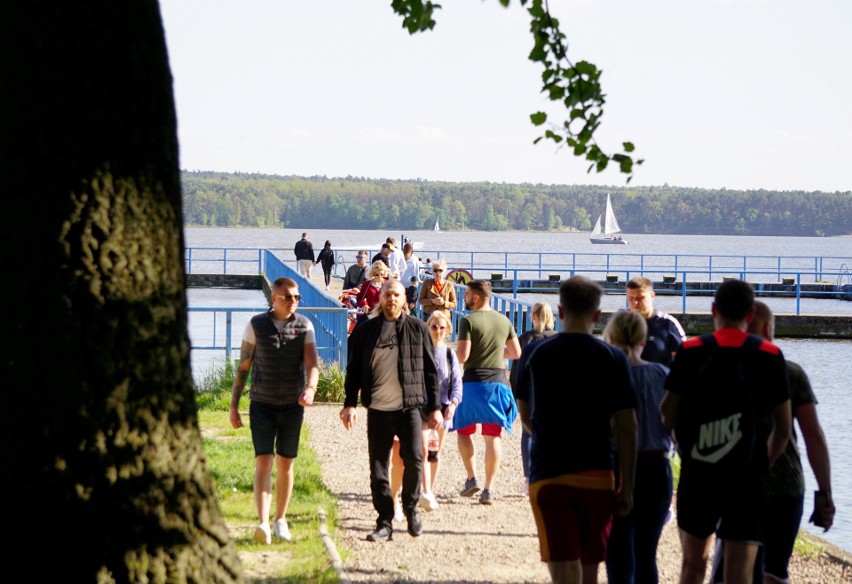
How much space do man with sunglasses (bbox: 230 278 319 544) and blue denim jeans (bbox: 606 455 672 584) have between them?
8.59 ft

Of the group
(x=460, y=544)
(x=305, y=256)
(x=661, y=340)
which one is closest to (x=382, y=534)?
(x=460, y=544)

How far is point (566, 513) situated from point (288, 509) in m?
4.16

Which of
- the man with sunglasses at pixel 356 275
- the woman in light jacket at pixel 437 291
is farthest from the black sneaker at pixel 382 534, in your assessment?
the man with sunglasses at pixel 356 275

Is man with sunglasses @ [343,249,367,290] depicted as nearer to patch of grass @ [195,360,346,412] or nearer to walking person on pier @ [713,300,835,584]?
patch of grass @ [195,360,346,412]

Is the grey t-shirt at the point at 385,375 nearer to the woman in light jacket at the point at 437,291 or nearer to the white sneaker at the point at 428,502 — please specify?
the white sneaker at the point at 428,502

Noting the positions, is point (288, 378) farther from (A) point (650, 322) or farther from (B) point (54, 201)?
(B) point (54, 201)

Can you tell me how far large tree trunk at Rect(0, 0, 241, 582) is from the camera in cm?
450

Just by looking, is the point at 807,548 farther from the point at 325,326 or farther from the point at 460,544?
the point at 325,326

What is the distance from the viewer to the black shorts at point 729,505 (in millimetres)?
4926

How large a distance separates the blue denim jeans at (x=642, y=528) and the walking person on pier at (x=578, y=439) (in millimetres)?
415

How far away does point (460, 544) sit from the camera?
785 centimetres

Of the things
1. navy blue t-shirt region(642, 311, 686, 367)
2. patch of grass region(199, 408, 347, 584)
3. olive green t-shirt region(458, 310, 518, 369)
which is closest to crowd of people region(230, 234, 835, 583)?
navy blue t-shirt region(642, 311, 686, 367)

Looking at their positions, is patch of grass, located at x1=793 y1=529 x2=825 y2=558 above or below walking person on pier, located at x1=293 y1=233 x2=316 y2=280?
below

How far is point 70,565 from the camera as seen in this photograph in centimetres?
454
